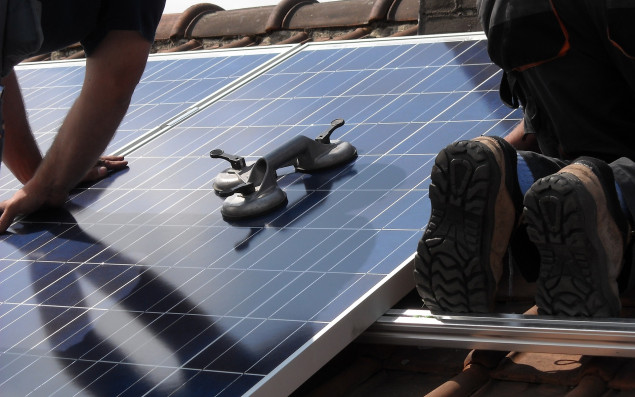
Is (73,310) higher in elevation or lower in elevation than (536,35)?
lower

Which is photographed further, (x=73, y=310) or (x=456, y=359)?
(x=73, y=310)

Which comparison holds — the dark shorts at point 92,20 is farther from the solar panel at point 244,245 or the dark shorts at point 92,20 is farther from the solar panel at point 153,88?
the solar panel at point 153,88

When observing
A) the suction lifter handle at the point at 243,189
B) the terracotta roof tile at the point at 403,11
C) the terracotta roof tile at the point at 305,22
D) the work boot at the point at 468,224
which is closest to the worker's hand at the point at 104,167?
the suction lifter handle at the point at 243,189

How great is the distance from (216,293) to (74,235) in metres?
0.91

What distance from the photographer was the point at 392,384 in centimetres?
265

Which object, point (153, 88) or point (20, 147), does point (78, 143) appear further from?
point (153, 88)

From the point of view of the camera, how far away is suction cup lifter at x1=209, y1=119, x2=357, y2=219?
3375 mm

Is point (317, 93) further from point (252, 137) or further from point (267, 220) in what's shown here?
point (267, 220)

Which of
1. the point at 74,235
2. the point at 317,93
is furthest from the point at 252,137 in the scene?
the point at 74,235

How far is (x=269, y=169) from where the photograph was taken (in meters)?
3.43

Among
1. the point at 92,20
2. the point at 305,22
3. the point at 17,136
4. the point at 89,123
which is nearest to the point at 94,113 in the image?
the point at 89,123

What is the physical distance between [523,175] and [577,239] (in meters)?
0.32

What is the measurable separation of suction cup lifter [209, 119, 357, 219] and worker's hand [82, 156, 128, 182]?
644 mm

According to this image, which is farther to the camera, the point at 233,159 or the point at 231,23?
the point at 231,23
